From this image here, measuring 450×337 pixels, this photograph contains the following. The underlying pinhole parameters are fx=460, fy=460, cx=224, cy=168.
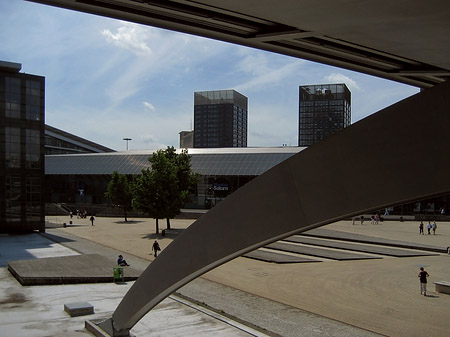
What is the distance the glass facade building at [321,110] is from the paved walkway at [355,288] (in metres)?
97.2

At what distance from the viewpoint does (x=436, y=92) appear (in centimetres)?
466

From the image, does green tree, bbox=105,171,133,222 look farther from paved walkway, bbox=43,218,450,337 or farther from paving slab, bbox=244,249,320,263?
paving slab, bbox=244,249,320,263

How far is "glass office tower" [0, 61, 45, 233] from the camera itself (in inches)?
1581

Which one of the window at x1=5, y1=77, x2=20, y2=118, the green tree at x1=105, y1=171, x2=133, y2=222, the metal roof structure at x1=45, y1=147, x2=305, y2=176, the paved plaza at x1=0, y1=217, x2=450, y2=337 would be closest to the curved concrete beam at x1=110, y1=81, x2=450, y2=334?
the paved plaza at x1=0, y1=217, x2=450, y2=337

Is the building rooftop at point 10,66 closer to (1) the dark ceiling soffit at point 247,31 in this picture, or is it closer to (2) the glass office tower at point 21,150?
(2) the glass office tower at point 21,150

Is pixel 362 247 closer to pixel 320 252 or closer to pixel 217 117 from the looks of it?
pixel 320 252

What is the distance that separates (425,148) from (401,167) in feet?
1.15

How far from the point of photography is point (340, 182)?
5742mm

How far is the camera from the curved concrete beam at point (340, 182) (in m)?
4.75

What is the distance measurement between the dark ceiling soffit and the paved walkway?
A: 27.0ft

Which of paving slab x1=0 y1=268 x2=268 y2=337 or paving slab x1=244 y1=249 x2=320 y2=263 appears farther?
paving slab x1=244 y1=249 x2=320 y2=263

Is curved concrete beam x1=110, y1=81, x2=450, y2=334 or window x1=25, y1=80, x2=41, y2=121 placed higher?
window x1=25, y1=80, x2=41, y2=121

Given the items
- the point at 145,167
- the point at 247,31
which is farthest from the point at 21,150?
the point at 247,31

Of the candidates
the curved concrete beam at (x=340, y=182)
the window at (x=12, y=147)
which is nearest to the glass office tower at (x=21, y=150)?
the window at (x=12, y=147)
